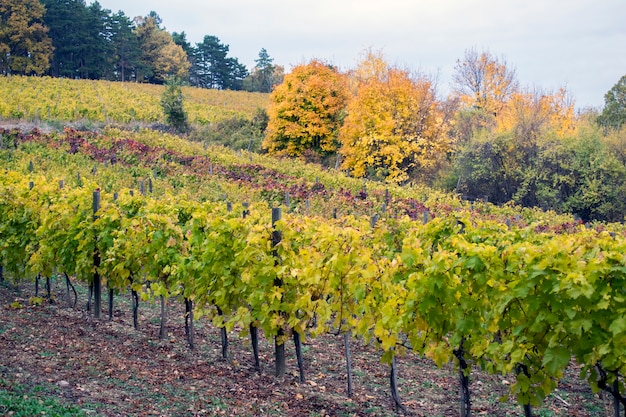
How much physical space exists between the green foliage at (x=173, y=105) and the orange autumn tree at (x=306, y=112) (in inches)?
274

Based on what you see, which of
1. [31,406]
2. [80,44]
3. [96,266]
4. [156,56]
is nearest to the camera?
[31,406]

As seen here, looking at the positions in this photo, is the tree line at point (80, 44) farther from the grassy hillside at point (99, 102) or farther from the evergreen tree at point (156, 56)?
the grassy hillside at point (99, 102)

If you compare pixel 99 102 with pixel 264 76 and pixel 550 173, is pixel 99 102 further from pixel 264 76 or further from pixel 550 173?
pixel 264 76

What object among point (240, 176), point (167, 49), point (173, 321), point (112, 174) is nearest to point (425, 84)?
point (240, 176)

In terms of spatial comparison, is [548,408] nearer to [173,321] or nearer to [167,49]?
[173,321]

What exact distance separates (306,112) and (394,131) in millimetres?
7191

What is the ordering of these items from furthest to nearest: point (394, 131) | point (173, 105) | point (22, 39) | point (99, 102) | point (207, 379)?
point (22, 39)
point (99, 102)
point (173, 105)
point (394, 131)
point (207, 379)

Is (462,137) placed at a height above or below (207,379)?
above

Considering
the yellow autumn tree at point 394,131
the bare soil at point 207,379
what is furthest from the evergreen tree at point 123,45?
the bare soil at point 207,379

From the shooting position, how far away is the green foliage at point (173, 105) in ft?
135

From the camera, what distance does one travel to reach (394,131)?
34750 millimetres

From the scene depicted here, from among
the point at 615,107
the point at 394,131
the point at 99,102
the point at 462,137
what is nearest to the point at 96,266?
the point at 394,131

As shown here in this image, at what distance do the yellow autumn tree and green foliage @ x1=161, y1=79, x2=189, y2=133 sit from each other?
43.6 feet

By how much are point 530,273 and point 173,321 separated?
7553 millimetres
